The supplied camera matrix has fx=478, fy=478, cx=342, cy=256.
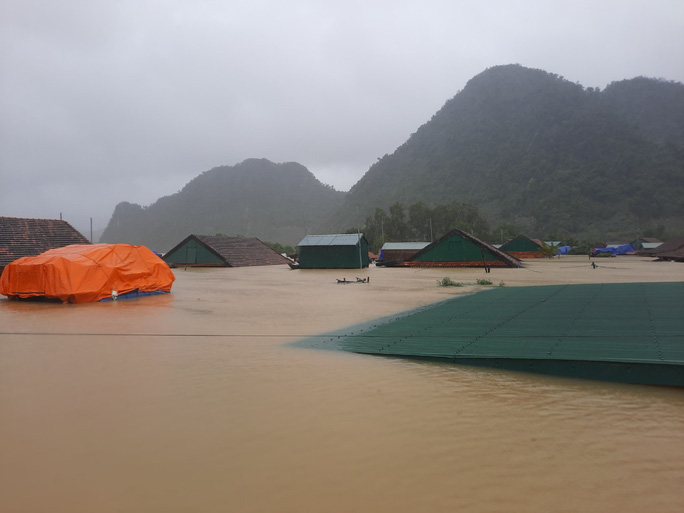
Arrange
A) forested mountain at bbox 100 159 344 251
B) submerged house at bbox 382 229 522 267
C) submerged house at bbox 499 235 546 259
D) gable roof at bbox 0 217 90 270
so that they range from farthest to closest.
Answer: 1. forested mountain at bbox 100 159 344 251
2. submerged house at bbox 499 235 546 259
3. submerged house at bbox 382 229 522 267
4. gable roof at bbox 0 217 90 270

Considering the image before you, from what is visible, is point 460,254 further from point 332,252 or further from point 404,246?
point 404,246

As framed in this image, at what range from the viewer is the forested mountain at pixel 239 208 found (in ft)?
398

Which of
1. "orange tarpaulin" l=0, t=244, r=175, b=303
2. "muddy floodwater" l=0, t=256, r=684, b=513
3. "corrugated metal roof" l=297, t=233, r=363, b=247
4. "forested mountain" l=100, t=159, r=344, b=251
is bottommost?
"muddy floodwater" l=0, t=256, r=684, b=513

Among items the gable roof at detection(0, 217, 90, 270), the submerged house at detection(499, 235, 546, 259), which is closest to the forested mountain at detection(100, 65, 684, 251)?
the submerged house at detection(499, 235, 546, 259)

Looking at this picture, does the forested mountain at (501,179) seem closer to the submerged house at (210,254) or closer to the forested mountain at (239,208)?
the forested mountain at (239,208)

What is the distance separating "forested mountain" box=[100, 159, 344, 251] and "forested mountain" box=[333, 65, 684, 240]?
23818 millimetres

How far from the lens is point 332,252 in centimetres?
3425

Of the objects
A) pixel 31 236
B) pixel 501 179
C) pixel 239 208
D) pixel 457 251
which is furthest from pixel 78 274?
pixel 239 208

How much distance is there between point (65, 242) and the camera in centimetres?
2470

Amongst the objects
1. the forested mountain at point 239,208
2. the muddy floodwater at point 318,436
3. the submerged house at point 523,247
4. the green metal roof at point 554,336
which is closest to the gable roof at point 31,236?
the muddy floodwater at point 318,436

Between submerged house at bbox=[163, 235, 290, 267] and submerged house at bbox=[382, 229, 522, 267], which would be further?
submerged house at bbox=[163, 235, 290, 267]

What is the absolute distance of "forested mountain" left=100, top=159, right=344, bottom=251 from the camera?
121m

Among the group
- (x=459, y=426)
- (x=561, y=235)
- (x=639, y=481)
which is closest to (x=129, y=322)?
(x=459, y=426)

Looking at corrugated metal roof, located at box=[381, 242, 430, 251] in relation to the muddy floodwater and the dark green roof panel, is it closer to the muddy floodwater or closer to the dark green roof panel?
the dark green roof panel
